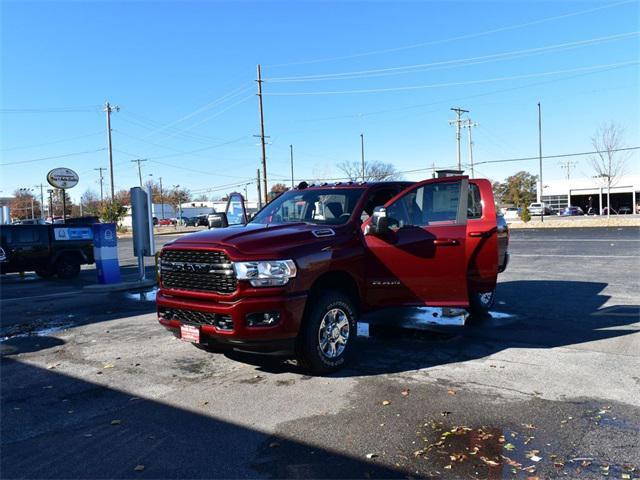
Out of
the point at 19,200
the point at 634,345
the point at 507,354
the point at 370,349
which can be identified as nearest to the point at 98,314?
the point at 370,349

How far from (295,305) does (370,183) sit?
2399 millimetres

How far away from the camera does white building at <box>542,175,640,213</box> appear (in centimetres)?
6825

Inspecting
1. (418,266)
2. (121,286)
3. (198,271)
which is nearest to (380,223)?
(418,266)

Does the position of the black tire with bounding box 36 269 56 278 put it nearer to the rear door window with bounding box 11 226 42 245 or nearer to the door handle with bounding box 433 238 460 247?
the rear door window with bounding box 11 226 42 245

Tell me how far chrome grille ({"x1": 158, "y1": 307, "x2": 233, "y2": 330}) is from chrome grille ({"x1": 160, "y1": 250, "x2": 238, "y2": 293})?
24 cm

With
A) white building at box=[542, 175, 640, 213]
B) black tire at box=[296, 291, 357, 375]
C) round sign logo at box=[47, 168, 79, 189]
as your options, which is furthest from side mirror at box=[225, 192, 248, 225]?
white building at box=[542, 175, 640, 213]

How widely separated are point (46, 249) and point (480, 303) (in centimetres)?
1406

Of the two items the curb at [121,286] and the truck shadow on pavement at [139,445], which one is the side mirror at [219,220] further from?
the curb at [121,286]

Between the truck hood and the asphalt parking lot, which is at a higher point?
the truck hood

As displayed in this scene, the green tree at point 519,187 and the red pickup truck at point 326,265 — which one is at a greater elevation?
the green tree at point 519,187

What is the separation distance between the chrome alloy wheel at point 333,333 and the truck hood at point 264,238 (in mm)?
819

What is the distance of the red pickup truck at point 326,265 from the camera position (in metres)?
4.97

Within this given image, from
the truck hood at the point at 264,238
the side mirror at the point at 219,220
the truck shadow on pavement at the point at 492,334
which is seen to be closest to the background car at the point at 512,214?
the truck shadow on pavement at the point at 492,334

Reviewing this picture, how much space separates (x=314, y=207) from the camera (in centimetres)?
662
